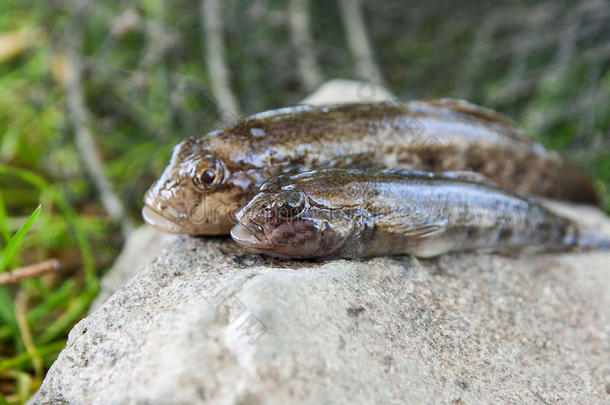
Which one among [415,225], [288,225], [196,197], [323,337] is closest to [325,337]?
[323,337]

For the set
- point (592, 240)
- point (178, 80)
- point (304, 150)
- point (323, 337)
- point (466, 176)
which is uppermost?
point (178, 80)

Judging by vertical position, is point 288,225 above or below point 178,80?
below

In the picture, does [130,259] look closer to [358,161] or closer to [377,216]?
[358,161]

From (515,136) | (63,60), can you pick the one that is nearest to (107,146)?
(63,60)

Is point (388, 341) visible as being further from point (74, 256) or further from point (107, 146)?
point (107, 146)

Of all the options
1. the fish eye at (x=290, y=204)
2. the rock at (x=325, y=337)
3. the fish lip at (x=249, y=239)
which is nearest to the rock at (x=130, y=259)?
the rock at (x=325, y=337)

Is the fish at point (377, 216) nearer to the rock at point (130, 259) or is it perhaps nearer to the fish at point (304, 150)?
the fish at point (304, 150)

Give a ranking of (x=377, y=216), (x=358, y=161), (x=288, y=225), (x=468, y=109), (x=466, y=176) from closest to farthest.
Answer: (x=288, y=225), (x=377, y=216), (x=358, y=161), (x=466, y=176), (x=468, y=109)
